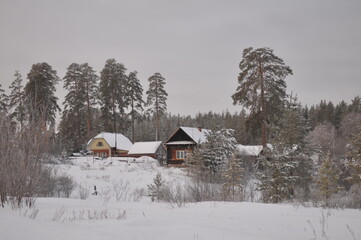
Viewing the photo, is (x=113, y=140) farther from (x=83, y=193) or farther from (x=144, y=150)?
(x=83, y=193)

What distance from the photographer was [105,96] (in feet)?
150

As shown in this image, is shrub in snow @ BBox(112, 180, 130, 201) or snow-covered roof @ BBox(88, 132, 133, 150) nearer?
shrub in snow @ BBox(112, 180, 130, 201)

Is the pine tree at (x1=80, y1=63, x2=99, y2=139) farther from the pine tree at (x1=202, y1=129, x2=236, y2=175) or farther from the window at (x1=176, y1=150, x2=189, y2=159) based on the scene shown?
the pine tree at (x1=202, y1=129, x2=236, y2=175)

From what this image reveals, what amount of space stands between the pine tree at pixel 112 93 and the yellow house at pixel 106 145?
1638 mm

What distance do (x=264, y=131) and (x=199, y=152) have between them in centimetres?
585

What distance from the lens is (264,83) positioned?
24156mm

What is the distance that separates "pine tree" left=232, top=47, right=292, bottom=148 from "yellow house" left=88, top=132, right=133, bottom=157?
2686cm

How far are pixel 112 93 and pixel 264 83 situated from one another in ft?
92.1

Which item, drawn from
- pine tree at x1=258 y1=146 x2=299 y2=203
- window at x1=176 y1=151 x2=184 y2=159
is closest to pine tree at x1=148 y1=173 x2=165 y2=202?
pine tree at x1=258 y1=146 x2=299 y2=203

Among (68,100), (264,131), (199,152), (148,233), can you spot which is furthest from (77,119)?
(148,233)

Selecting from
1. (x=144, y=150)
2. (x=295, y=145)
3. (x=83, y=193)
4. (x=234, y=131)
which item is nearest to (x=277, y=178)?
(x=295, y=145)

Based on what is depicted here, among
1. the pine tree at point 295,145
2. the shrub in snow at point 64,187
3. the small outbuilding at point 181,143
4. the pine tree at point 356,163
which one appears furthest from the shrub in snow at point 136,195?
the small outbuilding at point 181,143

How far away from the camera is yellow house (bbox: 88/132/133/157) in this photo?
45.3 m

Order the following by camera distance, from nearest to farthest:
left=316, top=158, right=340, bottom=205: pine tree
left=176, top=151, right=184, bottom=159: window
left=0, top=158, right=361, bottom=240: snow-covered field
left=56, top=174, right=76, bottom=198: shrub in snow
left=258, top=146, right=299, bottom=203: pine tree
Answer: left=0, top=158, right=361, bottom=240: snow-covered field
left=56, top=174, right=76, bottom=198: shrub in snow
left=258, top=146, right=299, bottom=203: pine tree
left=316, top=158, right=340, bottom=205: pine tree
left=176, top=151, right=184, bottom=159: window
